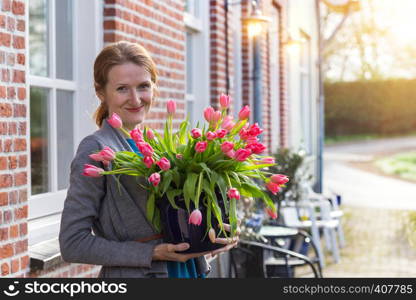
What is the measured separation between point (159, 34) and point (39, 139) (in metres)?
1.53

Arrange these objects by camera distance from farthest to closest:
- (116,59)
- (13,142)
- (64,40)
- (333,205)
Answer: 1. (333,205)
2. (64,40)
3. (13,142)
4. (116,59)

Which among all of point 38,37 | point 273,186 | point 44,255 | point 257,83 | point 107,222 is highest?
point 257,83

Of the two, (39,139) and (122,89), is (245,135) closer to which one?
(122,89)

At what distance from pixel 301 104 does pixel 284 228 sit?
6.72m

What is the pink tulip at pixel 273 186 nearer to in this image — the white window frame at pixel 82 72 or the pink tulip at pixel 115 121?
the pink tulip at pixel 115 121

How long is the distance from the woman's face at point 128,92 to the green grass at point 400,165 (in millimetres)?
18860

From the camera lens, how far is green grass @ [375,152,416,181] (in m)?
21.4

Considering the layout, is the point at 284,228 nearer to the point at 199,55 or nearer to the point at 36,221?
the point at 199,55

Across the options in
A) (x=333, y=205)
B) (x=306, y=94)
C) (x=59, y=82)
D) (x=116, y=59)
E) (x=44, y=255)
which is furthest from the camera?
(x=306, y=94)

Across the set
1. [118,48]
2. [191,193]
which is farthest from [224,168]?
[118,48]

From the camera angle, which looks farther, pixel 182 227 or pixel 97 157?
pixel 182 227

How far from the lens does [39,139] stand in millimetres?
4082

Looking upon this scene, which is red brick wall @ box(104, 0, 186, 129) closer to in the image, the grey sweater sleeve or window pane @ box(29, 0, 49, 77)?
window pane @ box(29, 0, 49, 77)

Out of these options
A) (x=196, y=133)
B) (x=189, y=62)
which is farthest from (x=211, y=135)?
(x=189, y=62)
